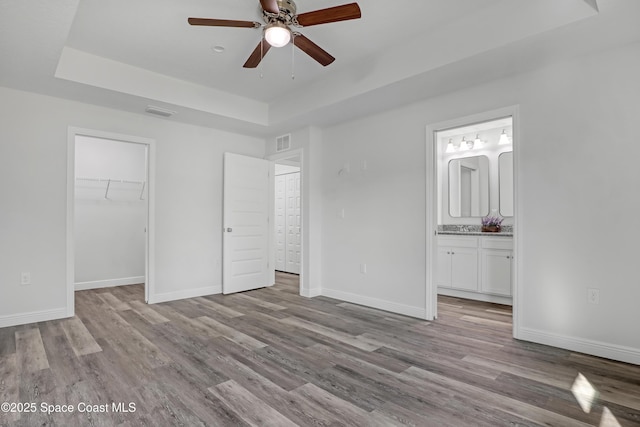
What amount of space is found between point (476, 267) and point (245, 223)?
3.43 metres

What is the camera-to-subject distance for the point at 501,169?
4945 millimetres

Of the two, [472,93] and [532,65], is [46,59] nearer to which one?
[472,93]

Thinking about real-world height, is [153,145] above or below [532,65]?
below

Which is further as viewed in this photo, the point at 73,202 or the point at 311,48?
the point at 73,202

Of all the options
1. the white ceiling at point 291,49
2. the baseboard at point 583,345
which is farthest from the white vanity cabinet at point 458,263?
the white ceiling at point 291,49

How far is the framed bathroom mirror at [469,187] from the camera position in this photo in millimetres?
5105

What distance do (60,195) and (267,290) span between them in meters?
2.98

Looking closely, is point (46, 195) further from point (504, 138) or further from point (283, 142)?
point (504, 138)

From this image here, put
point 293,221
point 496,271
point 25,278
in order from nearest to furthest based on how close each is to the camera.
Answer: point 25,278 → point 496,271 → point 293,221

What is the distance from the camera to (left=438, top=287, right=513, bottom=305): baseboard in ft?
14.7

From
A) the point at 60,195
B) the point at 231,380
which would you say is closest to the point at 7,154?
the point at 60,195

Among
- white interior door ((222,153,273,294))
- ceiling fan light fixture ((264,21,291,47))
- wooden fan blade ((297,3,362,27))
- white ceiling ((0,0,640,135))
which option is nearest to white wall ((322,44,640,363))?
white ceiling ((0,0,640,135))

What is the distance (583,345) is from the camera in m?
2.85

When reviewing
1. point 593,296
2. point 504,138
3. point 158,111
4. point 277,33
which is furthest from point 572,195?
point 158,111
